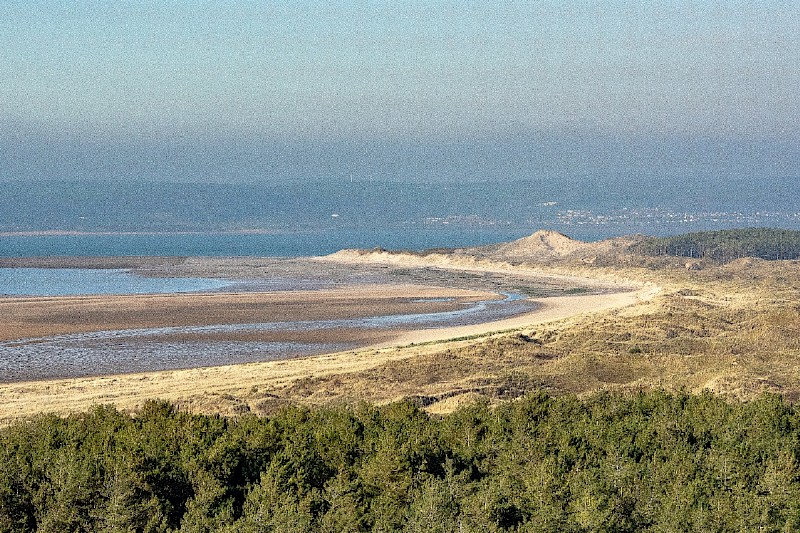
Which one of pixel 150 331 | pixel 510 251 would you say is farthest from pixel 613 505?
pixel 510 251

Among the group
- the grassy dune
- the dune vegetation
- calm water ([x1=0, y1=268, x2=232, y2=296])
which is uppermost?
calm water ([x1=0, y1=268, x2=232, y2=296])

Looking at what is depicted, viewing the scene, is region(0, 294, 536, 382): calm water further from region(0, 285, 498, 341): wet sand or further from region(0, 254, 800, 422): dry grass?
region(0, 254, 800, 422): dry grass

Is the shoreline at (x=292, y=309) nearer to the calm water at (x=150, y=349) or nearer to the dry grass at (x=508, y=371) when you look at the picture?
the dry grass at (x=508, y=371)

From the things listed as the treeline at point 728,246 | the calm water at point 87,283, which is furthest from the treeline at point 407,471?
the treeline at point 728,246

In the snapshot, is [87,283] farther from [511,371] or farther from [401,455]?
[401,455]

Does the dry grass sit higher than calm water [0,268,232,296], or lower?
lower

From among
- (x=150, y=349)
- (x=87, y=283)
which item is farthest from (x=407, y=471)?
(x=87, y=283)

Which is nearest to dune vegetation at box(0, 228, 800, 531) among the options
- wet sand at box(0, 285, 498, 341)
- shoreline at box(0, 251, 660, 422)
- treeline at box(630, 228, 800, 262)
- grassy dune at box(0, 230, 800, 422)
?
grassy dune at box(0, 230, 800, 422)
